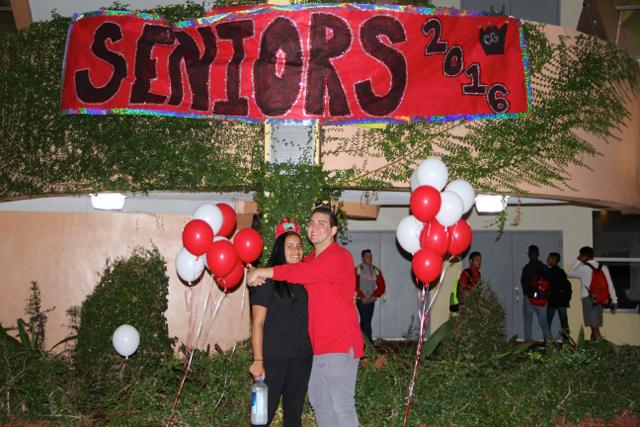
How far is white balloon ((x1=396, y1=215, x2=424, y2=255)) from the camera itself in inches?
260

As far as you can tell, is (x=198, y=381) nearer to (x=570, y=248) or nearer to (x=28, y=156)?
(x=28, y=156)

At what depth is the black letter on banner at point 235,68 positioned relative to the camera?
8.54 metres

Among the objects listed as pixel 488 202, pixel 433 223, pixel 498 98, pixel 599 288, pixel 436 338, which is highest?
pixel 498 98

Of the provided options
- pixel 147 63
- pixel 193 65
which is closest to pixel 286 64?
pixel 193 65

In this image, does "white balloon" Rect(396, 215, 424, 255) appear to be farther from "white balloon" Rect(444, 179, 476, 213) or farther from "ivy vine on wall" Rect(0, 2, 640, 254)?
"ivy vine on wall" Rect(0, 2, 640, 254)

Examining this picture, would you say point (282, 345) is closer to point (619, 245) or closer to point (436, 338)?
point (436, 338)

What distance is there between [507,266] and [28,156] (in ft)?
32.6

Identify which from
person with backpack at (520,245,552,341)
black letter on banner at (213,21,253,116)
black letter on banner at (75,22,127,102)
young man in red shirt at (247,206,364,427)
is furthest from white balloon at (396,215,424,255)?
person with backpack at (520,245,552,341)

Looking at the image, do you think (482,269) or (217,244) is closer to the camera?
(217,244)

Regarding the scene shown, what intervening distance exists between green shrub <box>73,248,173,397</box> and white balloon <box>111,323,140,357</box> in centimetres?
22

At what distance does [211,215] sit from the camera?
21.1ft

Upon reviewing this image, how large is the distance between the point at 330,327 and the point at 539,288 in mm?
8253

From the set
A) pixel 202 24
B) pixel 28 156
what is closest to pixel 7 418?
pixel 28 156

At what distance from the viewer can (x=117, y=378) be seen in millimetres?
7703
